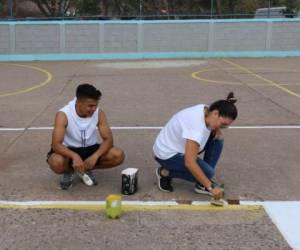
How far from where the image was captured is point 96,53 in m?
18.9

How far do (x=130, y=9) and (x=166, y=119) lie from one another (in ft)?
43.3

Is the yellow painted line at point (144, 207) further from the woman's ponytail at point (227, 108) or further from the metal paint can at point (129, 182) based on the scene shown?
the woman's ponytail at point (227, 108)

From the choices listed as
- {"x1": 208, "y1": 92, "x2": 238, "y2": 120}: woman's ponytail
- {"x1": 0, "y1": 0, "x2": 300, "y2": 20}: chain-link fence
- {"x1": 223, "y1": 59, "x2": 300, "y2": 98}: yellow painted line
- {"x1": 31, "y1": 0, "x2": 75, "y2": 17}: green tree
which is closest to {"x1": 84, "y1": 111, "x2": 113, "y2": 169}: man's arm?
{"x1": 208, "y1": 92, "x2": 238, "y2": 120}: woman's ponytail

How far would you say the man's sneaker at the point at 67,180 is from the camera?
4.87m

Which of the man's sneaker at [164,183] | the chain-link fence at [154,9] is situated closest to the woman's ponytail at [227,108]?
the man's sneaker at [164,183]

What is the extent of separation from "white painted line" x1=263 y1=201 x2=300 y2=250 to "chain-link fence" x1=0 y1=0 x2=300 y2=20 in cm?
1580

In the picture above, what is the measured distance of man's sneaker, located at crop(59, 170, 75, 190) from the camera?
487 cm

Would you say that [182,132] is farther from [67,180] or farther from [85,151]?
[67,180]

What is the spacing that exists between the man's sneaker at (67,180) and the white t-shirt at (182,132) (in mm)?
853

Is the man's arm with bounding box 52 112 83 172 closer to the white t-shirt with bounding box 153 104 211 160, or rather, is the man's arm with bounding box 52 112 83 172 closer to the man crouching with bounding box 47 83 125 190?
the man crouching with bounding box 47 83 125 190

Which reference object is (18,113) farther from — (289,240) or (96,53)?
(96,53)

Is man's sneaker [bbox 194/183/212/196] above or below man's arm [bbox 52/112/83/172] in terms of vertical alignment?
below

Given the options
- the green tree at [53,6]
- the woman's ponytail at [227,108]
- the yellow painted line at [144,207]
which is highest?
the green tree at [53,6]

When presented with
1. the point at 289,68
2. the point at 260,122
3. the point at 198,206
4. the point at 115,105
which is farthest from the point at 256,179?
the point at 289,68
